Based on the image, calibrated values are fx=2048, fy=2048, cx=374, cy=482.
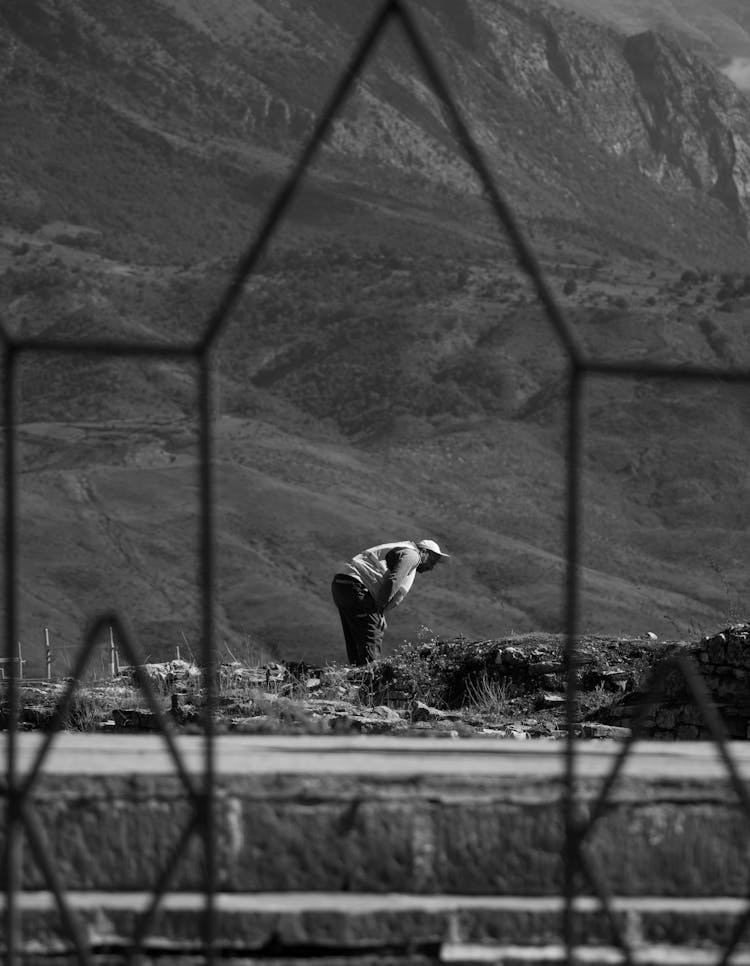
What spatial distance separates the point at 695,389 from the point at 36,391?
26.8m

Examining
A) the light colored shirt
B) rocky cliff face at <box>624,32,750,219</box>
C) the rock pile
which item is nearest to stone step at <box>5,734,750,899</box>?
the rock pile

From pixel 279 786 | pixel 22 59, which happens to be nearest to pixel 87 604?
pixel 279 786

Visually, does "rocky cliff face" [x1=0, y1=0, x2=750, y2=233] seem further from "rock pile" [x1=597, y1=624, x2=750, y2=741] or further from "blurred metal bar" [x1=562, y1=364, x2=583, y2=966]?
"blurred metal bar" [x1=562, y1=364, x2=583, y2=966]

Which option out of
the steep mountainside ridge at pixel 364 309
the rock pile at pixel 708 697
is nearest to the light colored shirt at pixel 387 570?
the rock pile at pixel 708 697

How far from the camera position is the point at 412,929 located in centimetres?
338

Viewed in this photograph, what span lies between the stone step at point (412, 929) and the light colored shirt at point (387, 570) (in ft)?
29.4

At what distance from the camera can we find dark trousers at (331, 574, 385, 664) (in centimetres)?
1270

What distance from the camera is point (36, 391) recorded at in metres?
82.8

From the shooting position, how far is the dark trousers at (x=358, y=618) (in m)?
12.7

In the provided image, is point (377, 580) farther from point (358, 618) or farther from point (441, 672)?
point (441, 672)

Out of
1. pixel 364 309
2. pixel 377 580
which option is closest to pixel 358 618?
pixel 377 580

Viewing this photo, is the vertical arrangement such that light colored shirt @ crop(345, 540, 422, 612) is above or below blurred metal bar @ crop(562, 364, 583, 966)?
above

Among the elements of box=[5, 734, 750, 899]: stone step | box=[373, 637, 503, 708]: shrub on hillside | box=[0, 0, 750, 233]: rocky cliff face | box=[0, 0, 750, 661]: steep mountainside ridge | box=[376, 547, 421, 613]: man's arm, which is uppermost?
box=[0, 0, 750, 233]: rocky cliff face

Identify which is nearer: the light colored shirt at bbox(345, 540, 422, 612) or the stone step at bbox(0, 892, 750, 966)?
the stone step at bbox(0, 892, 750, 966)
